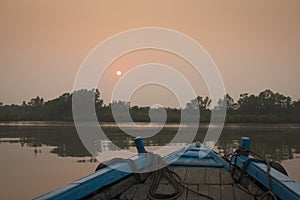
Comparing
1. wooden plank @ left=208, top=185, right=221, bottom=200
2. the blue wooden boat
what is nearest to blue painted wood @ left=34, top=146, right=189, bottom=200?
the blue wooden boat

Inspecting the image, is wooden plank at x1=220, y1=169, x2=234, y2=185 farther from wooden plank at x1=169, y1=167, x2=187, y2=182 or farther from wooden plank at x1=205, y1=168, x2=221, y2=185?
wooden plank at x1=169, y1=167, x2=187, y2=182

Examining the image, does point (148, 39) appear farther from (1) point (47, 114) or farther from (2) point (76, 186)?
Result: (1) point (47, 114)

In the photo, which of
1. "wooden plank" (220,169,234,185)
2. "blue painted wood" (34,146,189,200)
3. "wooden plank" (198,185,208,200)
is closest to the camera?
"blue painted wood" (34,146,189,200)

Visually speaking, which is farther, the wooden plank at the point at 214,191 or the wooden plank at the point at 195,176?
the wooden plank at the point at 195,176

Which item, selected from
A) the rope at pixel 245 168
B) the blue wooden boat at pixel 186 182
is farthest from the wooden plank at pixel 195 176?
the rope at pixel 245 168

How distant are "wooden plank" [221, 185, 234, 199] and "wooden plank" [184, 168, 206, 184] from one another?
261 mm

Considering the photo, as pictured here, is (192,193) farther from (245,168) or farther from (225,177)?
(225,177)

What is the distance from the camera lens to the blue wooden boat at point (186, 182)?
2.72 meters

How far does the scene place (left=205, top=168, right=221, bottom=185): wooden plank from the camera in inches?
145

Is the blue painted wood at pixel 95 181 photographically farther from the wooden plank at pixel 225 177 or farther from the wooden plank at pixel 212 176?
the wooden plank at pixel 225 177

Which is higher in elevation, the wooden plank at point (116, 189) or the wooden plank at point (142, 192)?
the wooden plank at point (116, 189)

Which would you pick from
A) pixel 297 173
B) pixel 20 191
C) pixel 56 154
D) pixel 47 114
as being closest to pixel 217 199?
pixel 20 191

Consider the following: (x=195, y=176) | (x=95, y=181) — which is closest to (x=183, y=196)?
(x=95, y=181)

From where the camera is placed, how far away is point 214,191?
3287 millimetres
